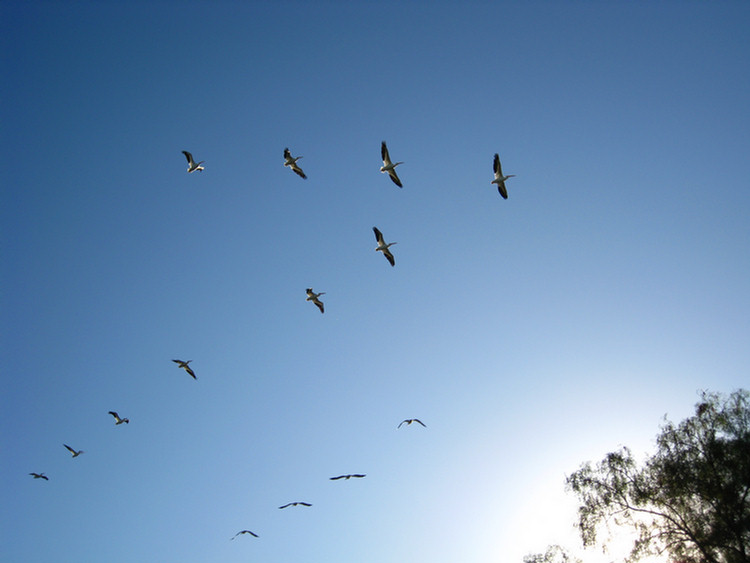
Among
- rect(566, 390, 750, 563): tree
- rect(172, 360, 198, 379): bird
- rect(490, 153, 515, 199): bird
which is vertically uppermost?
rect(490, 153, 515, 199): bird

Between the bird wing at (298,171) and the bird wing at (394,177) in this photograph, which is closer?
the bird wing at (394,177)

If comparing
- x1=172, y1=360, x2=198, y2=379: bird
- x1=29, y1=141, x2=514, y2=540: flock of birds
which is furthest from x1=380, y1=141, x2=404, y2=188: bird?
x1=172, y1=360, x2=198, y2=379: bird

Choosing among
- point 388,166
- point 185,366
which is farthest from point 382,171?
point 185,366

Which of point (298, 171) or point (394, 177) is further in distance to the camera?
point (298, 171)

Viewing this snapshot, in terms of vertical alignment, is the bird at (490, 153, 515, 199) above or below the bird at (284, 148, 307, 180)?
below

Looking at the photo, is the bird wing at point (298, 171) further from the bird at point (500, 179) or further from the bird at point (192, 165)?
the bird at point (500, 179)

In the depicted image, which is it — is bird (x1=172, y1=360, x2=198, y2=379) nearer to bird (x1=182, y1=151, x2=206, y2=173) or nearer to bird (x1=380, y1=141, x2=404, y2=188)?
bird (x1=182, y1=151, x2=206, y2=173)

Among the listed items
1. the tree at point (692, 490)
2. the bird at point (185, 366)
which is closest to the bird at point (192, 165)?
the bird at point (185, 366)

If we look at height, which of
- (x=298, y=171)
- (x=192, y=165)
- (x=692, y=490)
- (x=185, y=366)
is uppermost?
(x=192, y=165)

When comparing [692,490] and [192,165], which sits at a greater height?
[192,165]

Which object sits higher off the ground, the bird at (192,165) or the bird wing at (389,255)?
the bird at (192,165)

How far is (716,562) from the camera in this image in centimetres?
2362

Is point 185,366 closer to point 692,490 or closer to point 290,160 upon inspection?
point 290,160

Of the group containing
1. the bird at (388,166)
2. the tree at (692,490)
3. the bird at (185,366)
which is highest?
the bird at (388,166)
